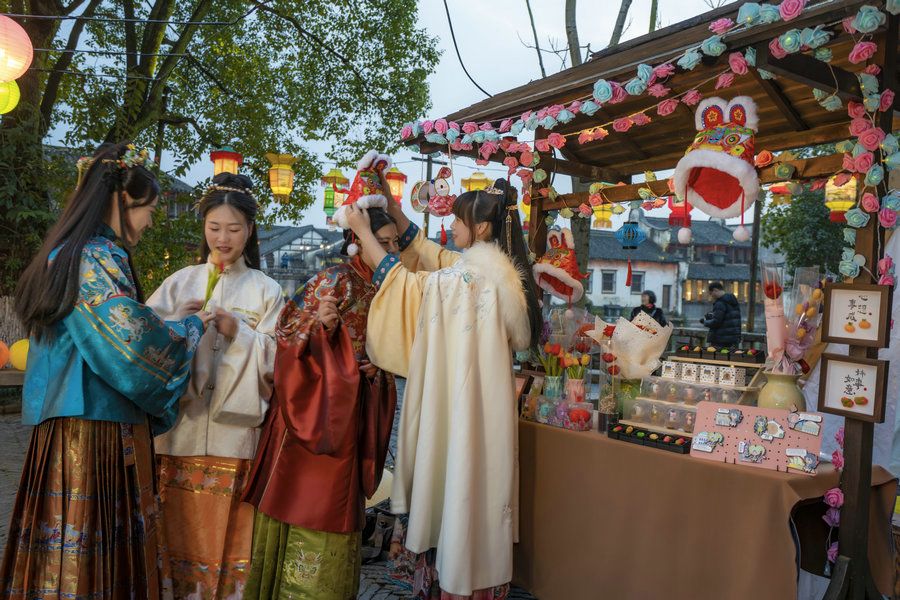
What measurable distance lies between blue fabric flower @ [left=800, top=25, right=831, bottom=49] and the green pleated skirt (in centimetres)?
257

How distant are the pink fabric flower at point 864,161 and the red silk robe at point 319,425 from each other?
2.10m

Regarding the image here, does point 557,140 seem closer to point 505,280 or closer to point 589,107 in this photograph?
point 589,107

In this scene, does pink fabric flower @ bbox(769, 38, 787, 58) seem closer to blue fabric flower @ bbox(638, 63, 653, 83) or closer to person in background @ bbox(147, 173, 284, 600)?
blue fabric flower @ bbox(638, 63, 653, 83)

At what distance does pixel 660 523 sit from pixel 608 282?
41.7 m

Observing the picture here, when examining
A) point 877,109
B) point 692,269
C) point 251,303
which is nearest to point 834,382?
point 877,109

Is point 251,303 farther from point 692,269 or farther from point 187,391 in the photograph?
point 692,269

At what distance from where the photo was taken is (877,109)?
8.45 feet

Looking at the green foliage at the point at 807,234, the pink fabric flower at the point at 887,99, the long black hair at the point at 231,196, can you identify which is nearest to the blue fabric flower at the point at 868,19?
the pink fabric flower at the point at 887,99

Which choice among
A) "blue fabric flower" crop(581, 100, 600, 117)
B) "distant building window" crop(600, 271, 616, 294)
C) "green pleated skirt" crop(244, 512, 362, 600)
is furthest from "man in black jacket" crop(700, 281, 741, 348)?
"distant building window" crop(600, 271, 616, 294)

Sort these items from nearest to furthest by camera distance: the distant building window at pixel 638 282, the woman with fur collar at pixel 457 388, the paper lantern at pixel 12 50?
the woman with fur collar at pixel 457 388 → the paper lantern at pixel 12 50 → the distant building window at pixel 638 282

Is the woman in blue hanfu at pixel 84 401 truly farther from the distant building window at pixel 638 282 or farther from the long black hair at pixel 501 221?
the distant building window at pixel 638 282

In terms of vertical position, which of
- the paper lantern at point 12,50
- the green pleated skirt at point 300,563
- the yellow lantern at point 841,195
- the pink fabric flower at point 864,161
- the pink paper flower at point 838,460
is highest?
the paper lantern at point 12,50

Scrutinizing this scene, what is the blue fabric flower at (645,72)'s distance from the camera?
9.46ft

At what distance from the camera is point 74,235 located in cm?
221
